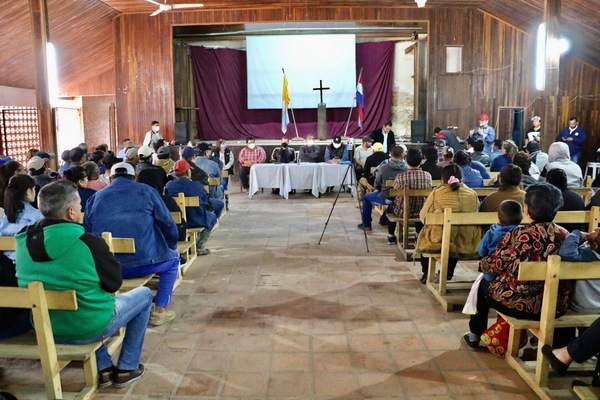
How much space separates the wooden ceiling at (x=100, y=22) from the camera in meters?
9.30

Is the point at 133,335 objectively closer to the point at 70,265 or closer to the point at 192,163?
the point at 70,265

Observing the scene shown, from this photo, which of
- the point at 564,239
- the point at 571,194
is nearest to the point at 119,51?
the point at 571,194

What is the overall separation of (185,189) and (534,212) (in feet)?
11.6

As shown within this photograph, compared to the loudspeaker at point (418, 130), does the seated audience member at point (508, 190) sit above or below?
below

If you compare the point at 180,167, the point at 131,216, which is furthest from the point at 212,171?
the point at 131,216

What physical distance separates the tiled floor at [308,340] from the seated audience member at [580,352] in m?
0.29

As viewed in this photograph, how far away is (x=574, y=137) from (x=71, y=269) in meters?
10.9

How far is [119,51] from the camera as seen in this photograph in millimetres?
12625

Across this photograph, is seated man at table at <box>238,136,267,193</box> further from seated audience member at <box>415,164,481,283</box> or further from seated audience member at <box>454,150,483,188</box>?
seated audience member at <box>415,164,481,283</box>

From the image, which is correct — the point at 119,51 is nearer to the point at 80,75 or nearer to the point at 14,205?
the point at 80,75

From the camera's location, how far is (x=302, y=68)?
14758 mm

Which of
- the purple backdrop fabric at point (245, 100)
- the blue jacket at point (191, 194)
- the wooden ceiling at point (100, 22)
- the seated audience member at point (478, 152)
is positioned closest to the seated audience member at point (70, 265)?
the blue jacket at point (191, 194)

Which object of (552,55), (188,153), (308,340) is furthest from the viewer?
(552,55)

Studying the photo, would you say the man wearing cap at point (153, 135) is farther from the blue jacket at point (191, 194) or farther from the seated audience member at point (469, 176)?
the seated audience member at point (469, 176)
